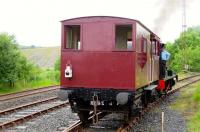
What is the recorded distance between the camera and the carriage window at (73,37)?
1185 cm

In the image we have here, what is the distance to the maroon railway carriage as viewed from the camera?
11.0 m

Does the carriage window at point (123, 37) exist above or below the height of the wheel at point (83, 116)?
above

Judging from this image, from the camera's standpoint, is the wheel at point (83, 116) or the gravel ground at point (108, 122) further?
the wheel at point (83, 116)

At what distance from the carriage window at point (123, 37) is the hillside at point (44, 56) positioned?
67.5 m

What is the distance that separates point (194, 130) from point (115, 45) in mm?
3373

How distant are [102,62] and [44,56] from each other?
78478 millimetres

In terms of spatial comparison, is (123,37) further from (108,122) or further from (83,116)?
(108,122)

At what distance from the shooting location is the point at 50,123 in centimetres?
1248

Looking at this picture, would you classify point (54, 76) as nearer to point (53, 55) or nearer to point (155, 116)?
point (155, 116)

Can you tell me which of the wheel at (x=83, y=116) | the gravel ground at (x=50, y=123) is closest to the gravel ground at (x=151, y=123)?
the wheel at (x=83, y=116)

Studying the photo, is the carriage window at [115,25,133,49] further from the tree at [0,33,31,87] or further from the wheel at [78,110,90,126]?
the tree at [0,33,31,87]

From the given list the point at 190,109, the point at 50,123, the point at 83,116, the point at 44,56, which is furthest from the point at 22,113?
the point at 44,56

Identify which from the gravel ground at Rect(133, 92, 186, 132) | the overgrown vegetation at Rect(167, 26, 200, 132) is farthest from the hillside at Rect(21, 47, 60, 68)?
the gravel ground at Rect(133, 92, 186, 132)

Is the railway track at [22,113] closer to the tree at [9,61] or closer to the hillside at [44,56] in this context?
the tree at [9,61]
